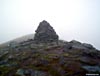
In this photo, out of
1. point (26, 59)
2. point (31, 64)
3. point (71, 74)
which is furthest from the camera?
point (26, 59)

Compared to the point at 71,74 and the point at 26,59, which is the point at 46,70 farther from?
the point at 26,59

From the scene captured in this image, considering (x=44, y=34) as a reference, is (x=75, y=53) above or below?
below

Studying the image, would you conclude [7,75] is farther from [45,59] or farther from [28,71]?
[45,59]

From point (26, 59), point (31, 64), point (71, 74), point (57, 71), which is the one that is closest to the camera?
point (71, 74)

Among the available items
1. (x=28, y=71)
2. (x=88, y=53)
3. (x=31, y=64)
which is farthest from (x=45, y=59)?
(x=88, y=53)

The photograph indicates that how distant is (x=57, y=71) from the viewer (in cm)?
3192

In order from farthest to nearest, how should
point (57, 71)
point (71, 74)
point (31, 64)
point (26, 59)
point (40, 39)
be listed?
point (40, 39) < point (26, 59) < point (31, 64) < point (57, 71) < point (71, 74)

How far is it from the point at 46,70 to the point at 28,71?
182 inches

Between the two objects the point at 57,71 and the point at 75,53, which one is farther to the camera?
the point at 75,53

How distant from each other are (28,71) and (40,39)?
4196 centimetres

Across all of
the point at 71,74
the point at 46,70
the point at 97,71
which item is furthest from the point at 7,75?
the point at 97,71

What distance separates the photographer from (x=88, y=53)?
4456cm

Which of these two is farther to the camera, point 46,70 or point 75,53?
point 75,53

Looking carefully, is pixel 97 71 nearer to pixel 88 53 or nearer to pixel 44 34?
pixel 88 53
